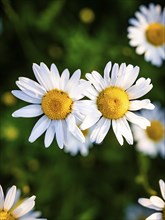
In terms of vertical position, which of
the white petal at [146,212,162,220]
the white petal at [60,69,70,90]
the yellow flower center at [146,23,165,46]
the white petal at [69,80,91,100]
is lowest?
the white petal at [146,212,162,220]

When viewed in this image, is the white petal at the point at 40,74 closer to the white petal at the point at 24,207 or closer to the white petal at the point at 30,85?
the white petal at the point at 30,85

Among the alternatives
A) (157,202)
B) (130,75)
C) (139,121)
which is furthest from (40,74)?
(157,202)

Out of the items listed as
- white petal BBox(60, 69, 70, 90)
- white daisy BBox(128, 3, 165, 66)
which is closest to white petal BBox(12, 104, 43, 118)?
white petal BBox(60, 69, 70, 90)

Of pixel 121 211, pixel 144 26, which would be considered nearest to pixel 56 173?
pixel 121 211

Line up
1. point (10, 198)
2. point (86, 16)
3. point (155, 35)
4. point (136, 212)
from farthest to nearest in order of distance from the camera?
point (86, 16) < point (136, 212) < point (155, 35) < point (10, 198)

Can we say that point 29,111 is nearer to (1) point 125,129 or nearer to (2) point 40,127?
(2) point 40,127

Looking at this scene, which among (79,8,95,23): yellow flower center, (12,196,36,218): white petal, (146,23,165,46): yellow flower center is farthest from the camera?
(79,8,95,23): yellow flower center

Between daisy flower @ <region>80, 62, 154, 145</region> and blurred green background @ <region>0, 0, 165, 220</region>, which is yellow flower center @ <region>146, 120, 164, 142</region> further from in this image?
daisy flower @ <region>80, 62, 154, 145</region>

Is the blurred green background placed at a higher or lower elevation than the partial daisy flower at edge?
higher
